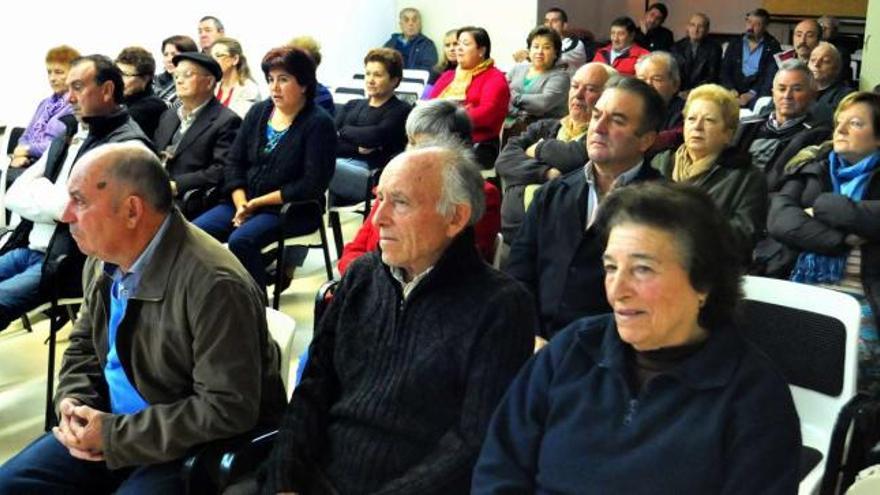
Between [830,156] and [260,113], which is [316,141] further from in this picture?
[830,156]

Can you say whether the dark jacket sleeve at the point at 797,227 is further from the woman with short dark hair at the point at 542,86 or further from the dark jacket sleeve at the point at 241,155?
the woman with short dark hair at the point at 542,86

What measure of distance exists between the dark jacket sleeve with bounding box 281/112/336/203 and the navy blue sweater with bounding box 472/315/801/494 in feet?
8.59

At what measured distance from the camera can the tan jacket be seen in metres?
1.97

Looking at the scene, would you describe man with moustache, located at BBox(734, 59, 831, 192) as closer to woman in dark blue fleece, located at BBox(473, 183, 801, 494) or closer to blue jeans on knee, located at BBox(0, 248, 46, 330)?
woman in dark blue fleece, located at BBox(473, 183, 801, 494)

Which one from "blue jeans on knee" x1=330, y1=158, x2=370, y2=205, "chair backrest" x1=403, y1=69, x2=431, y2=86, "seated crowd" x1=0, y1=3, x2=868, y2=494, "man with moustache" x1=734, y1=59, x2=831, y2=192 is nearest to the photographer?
"seated crowd" x1=0, y1=3, x2=868, y2=494

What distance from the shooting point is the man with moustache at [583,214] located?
8.03 feet

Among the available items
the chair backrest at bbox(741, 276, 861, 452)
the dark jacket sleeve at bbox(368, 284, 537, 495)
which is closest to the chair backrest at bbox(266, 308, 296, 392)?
the dark jacket sleeve at bbox(368, 284, 537, 495)

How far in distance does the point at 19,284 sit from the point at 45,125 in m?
2.00

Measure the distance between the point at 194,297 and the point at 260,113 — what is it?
8.12 feet

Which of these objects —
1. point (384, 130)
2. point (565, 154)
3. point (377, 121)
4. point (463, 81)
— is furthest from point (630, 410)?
point (463, 81)

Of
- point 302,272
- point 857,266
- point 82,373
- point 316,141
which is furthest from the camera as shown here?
point 302,272

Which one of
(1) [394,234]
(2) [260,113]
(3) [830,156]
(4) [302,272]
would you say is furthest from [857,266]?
(4) [302,272]

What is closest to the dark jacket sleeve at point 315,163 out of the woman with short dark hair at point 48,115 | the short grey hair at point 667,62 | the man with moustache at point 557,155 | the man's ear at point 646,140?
the man with moustache at point 557,155

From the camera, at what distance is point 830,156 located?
3.25 m
